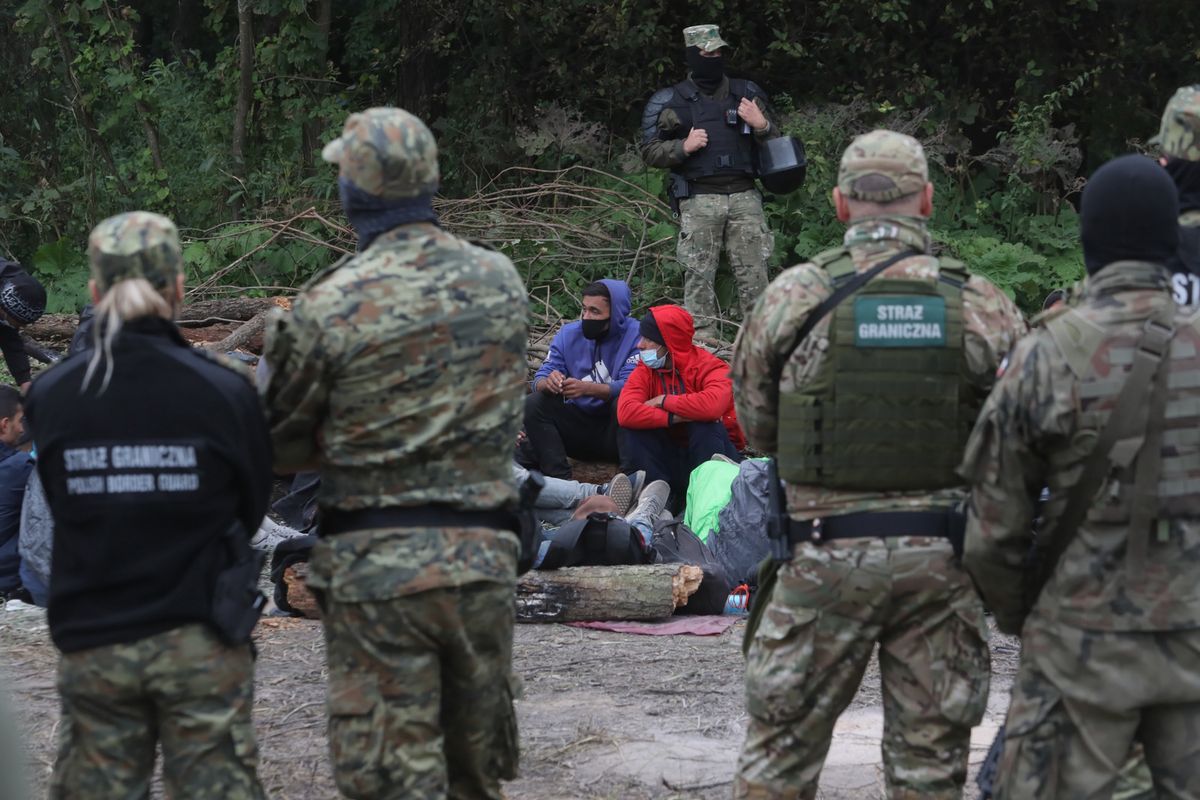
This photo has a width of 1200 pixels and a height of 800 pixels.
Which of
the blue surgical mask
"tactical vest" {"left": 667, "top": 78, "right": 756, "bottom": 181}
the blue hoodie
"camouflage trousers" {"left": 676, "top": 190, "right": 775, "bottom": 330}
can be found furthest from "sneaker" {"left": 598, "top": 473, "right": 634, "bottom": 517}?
"tactical vest" {"left": 667, "top": 78, "right": 756, "bottom": 181}

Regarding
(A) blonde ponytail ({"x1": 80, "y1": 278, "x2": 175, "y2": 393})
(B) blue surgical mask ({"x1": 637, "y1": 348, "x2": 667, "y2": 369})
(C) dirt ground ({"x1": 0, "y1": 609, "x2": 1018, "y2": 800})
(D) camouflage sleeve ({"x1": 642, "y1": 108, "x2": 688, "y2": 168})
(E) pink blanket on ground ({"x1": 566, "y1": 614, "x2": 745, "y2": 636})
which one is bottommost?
(E) pink blanket on ground ({"x1": 566, "y1": 614, "x2": 745, "y2": 636})

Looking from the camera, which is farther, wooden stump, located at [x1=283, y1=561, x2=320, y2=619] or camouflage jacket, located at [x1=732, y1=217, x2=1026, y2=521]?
wooden stump, located at [x1=283, y1=561, x2=320, y2=619]

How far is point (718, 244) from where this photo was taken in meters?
10.8

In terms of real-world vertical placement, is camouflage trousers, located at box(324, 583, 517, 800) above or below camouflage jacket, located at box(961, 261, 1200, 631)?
below

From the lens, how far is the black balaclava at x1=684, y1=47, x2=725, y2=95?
415 inches

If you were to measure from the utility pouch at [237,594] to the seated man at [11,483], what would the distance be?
3791mm

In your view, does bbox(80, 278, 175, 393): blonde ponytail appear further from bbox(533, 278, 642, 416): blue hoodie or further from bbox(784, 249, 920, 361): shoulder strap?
bbox(533, 278, 642, 416): blue hoodie

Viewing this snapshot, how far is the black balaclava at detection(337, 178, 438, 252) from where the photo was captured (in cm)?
382

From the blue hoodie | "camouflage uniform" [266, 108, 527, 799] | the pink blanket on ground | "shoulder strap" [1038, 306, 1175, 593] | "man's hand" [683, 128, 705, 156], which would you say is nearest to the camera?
"shoulder strap" [1038, 306, 1175, 593]

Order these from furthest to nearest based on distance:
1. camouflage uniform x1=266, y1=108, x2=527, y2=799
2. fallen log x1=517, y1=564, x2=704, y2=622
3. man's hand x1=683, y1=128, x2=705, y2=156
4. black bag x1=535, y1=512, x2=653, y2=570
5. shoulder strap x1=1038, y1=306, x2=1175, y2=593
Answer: man's hand x1=683, y1=128, x2=705, y2=156
black bag x1=535, y1=512, x2=653, y2=570
fallen log x1=517, y1=564, x2=704, y2=622
camouflage uniform x1=266, y1=108, x2=527, y2=799
shoulder strap x1=1038, y1=306, x2=1175, y2=593

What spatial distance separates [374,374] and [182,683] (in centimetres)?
86

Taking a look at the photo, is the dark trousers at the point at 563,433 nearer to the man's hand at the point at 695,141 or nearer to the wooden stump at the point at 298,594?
the wooden stump at the point at 298,594

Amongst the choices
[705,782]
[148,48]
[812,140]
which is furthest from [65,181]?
[705,782]

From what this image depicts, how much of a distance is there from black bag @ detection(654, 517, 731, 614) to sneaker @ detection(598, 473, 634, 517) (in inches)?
12.7
